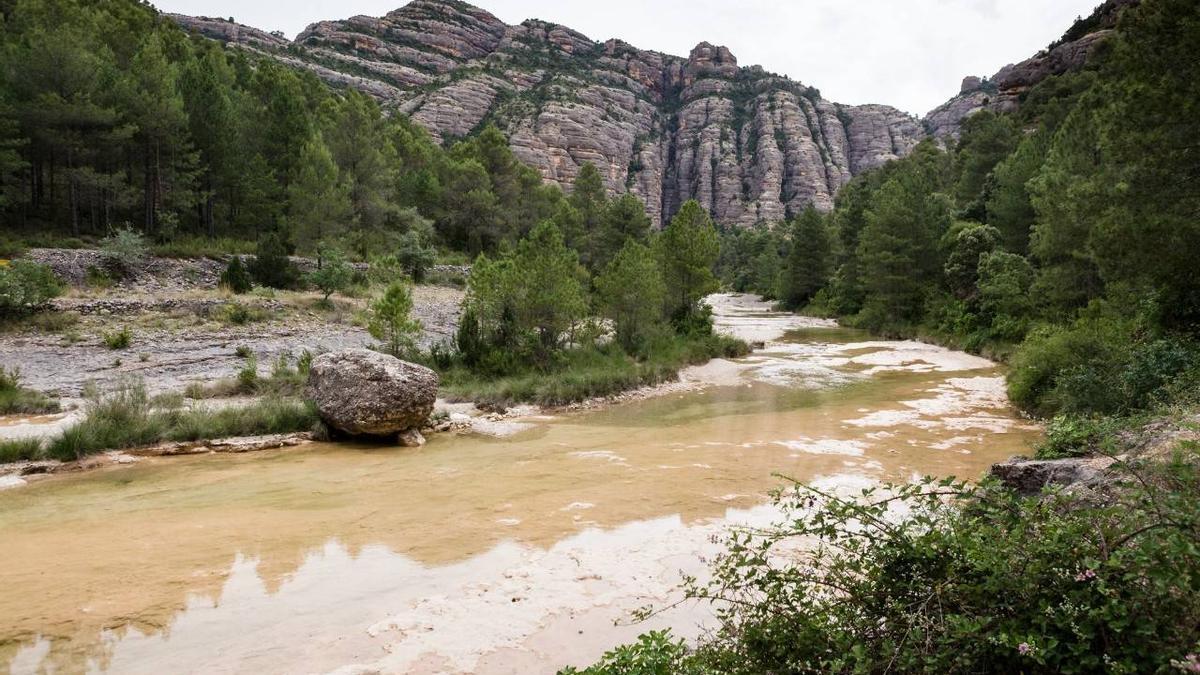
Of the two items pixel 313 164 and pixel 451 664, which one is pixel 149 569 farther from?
pixel 313 164

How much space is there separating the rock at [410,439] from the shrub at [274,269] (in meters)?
21.6

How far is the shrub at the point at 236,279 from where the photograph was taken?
28164 millimetres

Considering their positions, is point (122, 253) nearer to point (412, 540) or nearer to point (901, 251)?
point (412, 540)

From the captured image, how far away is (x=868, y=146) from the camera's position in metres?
168

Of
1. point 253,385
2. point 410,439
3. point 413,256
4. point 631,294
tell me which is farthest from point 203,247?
point 410,439

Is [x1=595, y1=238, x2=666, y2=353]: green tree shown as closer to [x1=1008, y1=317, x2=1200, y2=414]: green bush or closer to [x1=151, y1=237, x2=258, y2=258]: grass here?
[x1=1008, y1=317, x2=1200, y2=414]: green bush

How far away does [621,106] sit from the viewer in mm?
161375

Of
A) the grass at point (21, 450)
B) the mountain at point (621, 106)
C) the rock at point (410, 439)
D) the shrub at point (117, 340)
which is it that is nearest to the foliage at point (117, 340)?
the shrub at point (117, 340)

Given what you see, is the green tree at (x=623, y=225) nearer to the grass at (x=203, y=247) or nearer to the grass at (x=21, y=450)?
the grass at (x=203, y=247)

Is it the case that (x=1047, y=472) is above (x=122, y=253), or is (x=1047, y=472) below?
below

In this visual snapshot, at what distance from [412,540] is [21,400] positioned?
13.3 m

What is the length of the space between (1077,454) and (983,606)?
6535 millimetres

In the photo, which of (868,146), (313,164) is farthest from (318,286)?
(868,146)

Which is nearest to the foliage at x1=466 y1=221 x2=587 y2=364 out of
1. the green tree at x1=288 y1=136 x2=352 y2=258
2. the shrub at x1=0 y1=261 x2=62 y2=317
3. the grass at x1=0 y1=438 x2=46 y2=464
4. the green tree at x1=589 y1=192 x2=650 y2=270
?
the grass at x1=0 y1=438 x2=46 y2=464
